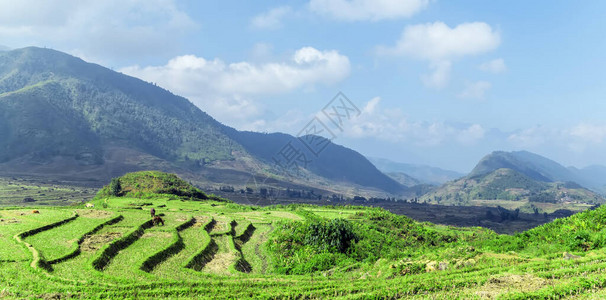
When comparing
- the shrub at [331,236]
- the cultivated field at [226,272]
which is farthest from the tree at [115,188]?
the shrub at [331,236]

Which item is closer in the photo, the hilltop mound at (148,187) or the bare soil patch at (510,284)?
the bare soil patch at (510,284)

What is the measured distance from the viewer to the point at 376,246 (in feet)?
157

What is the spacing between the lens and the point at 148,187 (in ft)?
299

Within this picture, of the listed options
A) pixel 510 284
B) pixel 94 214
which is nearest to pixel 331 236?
pixel 510 284

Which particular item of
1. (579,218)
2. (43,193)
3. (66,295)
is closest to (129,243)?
(66,295)

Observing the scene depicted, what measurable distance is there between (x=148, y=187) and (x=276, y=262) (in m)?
63.4

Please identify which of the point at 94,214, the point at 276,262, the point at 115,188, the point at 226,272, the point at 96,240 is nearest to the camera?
the point at 226,272

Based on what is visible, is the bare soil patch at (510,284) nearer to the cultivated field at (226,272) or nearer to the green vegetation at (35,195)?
the cultivated field at (226,272)

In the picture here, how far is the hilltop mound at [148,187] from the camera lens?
89.0m

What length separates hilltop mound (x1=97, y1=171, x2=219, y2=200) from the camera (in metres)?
89.0

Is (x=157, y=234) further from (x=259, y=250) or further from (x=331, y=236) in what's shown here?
(x=331, y=236)

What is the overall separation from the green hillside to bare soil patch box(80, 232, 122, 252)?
103mm

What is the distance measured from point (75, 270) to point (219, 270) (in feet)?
35.1

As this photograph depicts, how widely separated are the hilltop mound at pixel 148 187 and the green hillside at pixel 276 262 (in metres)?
41.0
